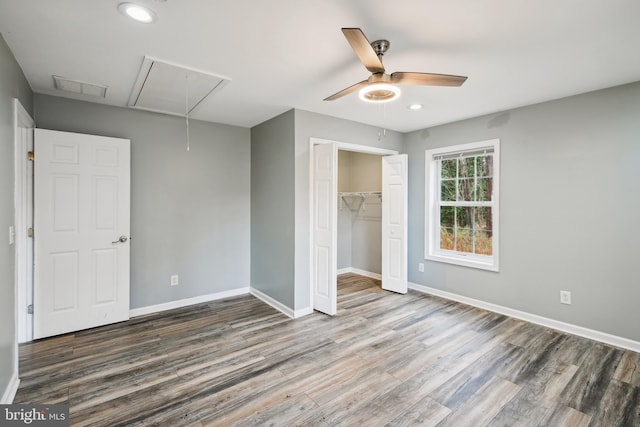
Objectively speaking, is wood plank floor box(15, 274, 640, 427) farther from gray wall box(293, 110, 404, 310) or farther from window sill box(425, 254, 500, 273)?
window sill box(425, 254, 500, 273)

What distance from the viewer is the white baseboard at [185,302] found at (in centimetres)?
359

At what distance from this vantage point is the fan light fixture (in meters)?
2.06

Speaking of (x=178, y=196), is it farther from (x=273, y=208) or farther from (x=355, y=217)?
(x=355, y=217)

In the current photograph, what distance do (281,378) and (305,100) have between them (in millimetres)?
2691

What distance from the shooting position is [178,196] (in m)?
3.86

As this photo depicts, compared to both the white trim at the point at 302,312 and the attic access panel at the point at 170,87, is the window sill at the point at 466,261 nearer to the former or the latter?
the white trim at the point at 302,312

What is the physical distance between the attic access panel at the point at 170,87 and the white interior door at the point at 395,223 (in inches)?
107

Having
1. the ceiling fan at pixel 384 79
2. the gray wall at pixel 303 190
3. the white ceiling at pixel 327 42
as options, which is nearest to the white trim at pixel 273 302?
the gray wall at pixel 303 190

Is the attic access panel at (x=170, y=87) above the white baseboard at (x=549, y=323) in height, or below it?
above

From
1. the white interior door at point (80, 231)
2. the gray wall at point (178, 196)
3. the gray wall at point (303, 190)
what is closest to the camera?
the white interior door at point (80, 231)

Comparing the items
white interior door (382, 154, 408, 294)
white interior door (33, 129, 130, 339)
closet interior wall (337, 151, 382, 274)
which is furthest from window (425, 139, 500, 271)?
white interior door (33, 129, 130, 339)

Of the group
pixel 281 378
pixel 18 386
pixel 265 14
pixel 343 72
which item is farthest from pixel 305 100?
pixel 18 386

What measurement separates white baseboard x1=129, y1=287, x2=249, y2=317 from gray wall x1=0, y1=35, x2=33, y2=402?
138 cm

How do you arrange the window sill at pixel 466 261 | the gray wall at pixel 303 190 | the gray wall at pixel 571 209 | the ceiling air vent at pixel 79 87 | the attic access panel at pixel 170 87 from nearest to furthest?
the attic access panel at pixel 170 87, the ceiling air vent at pixel 79 87, the gray wall at pixel 571 209, the gray wall at pixel 303 190, the window sill at pixel 466 261
